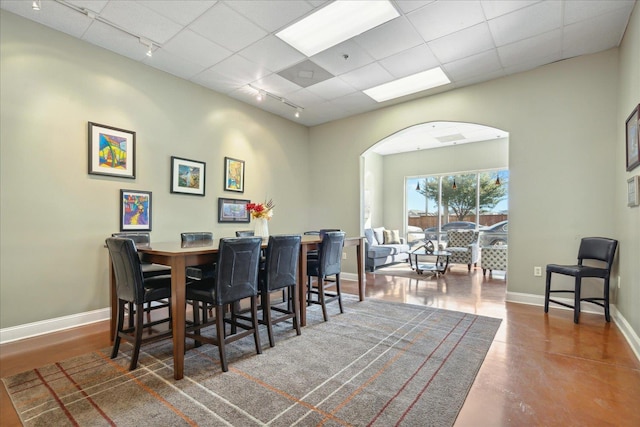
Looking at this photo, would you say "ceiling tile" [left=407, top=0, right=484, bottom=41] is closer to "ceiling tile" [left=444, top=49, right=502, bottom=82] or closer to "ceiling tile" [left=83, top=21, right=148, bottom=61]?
"ceiling tile" [left=444, top=49, right=502, bottom=82]

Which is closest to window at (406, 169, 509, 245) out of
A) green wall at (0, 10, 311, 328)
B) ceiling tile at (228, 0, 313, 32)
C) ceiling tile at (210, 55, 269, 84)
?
ceiling tile at (210, 55, 269, 84)

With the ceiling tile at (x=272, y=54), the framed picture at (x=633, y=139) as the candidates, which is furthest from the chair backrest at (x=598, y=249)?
the ceiling tile at (x=272, y=54)

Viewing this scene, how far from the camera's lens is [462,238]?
7.38m

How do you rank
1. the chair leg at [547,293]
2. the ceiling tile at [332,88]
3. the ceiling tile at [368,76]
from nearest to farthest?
the chair leg at [547,293], the ceiling tile at [368,76], the ceiling tile at [332,88]

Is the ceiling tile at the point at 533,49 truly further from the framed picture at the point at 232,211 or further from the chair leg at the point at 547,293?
the framed picture at the point at 232,211

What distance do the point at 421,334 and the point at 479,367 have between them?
0.70 meters

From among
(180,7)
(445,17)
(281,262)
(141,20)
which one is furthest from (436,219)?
(141,20)

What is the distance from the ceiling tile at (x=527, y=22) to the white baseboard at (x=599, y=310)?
3056 millimetres

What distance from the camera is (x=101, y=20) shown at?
3.07 metres

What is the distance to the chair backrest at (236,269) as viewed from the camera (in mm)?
2291

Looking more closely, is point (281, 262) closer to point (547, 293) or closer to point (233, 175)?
point (233, 175)

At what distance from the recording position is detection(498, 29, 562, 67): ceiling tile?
134 inches

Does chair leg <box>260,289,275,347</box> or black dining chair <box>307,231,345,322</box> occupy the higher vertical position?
black dining chair <box>307,231,345,322</box>

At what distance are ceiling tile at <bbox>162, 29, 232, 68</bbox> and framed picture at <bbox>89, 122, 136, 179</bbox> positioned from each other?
3.78 feet
